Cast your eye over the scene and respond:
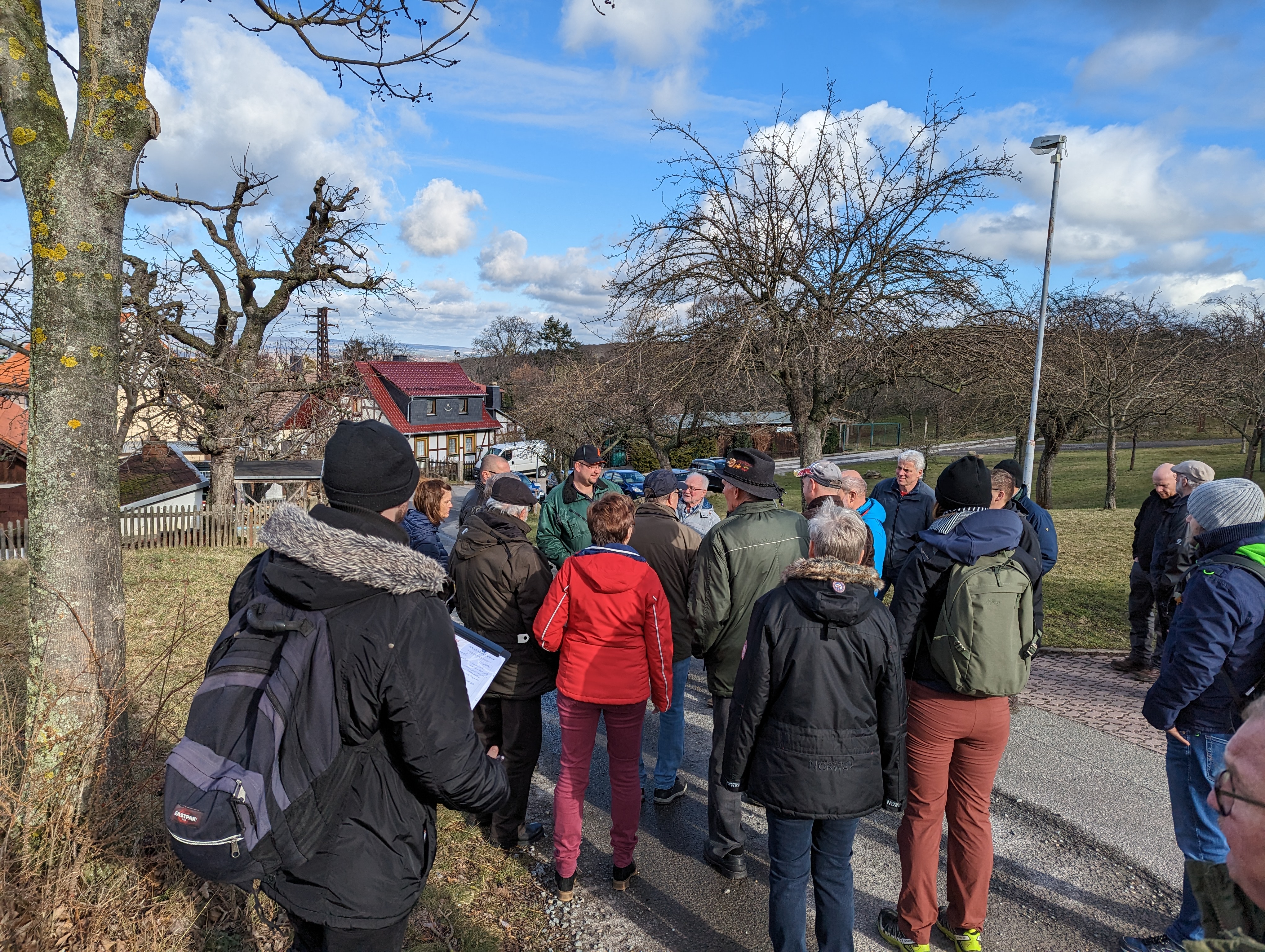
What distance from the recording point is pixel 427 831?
213 centimetres

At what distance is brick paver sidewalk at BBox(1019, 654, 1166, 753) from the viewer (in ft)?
17.6

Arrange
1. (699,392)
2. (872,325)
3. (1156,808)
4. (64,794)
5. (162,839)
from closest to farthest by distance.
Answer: (64,794)
(162,839)
(1156,808)
(872,325)
(699,392)

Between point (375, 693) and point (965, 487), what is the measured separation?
2.57 m

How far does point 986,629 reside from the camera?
9.78ft

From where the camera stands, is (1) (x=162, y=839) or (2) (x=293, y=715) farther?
(1) (x=162, y=839)

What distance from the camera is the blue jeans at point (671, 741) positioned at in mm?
4266

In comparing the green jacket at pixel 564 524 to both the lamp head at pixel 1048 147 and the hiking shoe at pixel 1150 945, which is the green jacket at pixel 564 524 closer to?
the hiking shoe at pixel 1150 945

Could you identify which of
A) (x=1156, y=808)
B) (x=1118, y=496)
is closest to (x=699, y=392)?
(x=1156, y=808)

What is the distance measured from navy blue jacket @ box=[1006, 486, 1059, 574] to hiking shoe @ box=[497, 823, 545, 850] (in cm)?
365

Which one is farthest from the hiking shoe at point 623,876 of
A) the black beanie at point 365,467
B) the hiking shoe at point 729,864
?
the black beanie at point 365,467

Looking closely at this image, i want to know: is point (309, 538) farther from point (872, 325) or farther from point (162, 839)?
point (872, 325)

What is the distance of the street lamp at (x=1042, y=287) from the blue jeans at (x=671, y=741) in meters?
6.51

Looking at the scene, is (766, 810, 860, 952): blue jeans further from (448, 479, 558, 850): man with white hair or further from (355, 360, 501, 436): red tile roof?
(355, 360, 501, 436): red tile roof

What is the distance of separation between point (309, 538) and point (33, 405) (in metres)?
2.02
